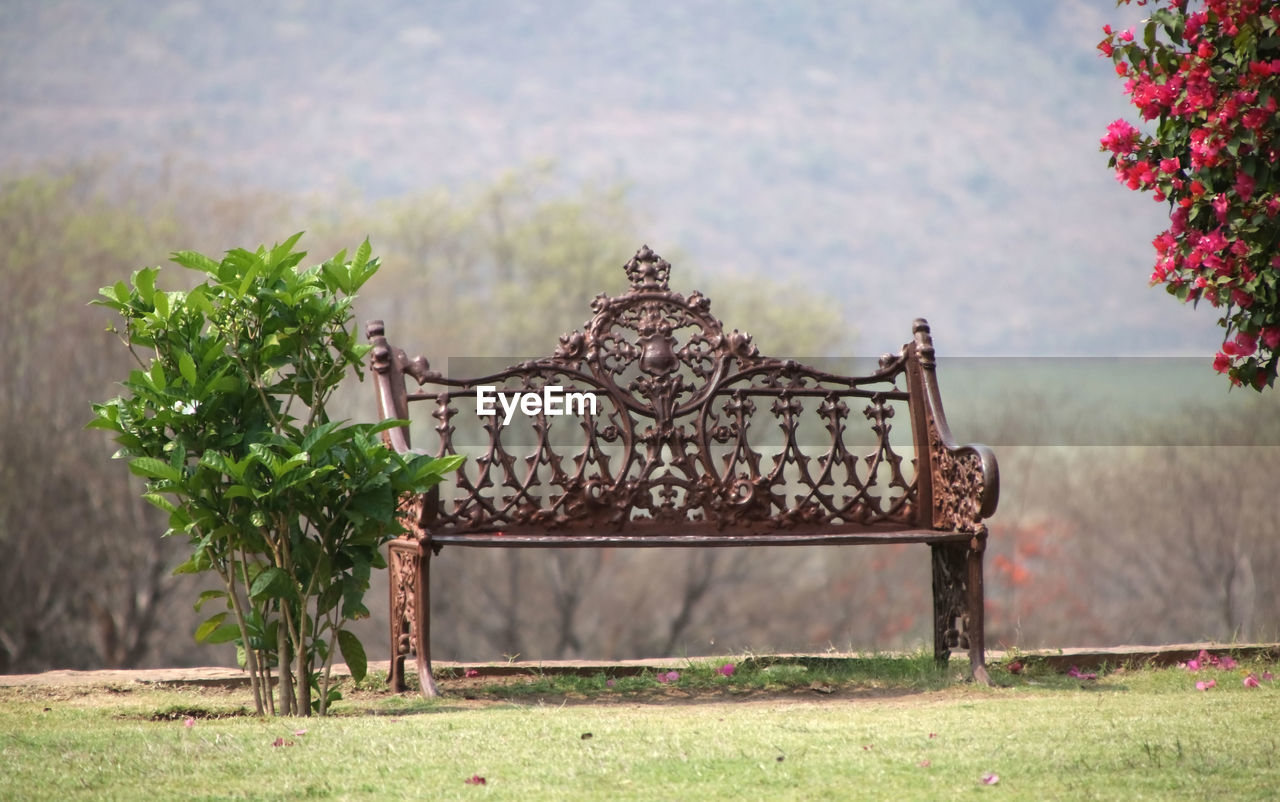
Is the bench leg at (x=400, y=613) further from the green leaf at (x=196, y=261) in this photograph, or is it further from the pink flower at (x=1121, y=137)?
the pink flower at (x=1121, y=137)

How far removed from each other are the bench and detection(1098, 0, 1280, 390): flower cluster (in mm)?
1123

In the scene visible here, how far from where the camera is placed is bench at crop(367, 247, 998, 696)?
4.95 meters

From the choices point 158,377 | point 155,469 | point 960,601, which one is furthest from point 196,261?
point 960,601

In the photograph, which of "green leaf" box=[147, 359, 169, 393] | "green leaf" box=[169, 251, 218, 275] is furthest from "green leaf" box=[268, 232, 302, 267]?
"green leaf" box=[147, 359, 169, 393]

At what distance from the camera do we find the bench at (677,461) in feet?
16.3

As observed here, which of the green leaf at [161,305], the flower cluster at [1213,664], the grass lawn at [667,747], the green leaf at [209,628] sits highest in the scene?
the green leaf at [161,305]

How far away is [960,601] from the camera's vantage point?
5121 millimetres

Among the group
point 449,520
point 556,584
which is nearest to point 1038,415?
point 556,584

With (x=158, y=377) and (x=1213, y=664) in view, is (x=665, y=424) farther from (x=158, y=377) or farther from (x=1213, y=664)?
(x=1213, y=664)

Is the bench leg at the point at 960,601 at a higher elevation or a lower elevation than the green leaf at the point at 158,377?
lower

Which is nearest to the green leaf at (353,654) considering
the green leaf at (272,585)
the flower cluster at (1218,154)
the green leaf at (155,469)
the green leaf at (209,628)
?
the green leaf at (272,585)

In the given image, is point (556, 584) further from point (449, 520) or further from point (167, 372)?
point (167, 372)

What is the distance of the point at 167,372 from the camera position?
399 cm

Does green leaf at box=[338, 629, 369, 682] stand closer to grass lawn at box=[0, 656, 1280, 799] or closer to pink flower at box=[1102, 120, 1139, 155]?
grass lawn at box=[0, 656, 1280, 799]
